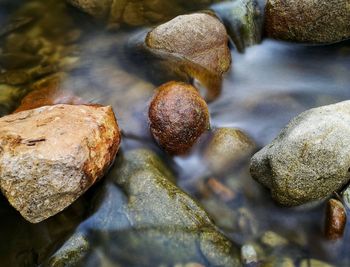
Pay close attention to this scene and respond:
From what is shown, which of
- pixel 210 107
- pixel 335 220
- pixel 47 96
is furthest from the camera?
pixel 47 96

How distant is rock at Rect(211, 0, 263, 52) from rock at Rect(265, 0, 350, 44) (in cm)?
15

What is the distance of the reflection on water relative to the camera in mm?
3436

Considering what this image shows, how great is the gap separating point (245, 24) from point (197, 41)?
0.83 metres

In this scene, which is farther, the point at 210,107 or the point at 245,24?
the point at 245,24

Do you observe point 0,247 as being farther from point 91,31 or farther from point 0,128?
point 91,31

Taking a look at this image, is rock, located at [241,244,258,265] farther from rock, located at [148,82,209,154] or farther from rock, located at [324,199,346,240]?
rock, located at [148,82,209,154]

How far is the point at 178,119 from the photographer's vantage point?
12.6 feet

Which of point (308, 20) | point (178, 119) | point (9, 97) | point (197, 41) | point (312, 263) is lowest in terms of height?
point (312, 263)

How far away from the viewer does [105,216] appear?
11.8ft

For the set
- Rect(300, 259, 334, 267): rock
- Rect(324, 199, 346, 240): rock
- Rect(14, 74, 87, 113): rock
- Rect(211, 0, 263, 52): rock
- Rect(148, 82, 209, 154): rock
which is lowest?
Rect(300, 259, 334, 267): rock

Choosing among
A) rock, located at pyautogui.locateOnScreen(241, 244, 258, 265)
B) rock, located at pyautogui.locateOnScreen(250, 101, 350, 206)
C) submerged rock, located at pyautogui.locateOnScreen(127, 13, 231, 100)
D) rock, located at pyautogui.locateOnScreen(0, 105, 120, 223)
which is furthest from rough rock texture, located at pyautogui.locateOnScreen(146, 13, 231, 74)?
rock, located at pyautogui.locateOnScreen(241, 244, 258, 265)

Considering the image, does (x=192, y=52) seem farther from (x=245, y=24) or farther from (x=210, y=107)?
(x=245, y=24)

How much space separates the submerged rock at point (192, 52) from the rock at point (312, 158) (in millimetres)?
1454

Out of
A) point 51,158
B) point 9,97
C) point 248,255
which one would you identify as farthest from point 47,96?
point 248,255
